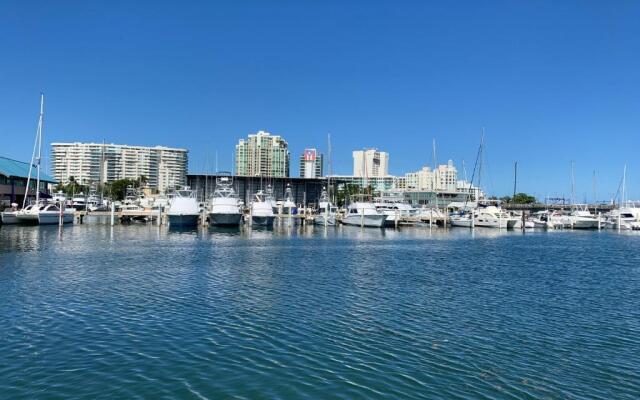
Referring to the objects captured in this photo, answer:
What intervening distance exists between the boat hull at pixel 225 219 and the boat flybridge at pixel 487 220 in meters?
53.6

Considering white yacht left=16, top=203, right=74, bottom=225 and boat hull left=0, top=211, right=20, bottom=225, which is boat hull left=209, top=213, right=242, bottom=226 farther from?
boat hull left=0, top=211, right=20, bottom=225

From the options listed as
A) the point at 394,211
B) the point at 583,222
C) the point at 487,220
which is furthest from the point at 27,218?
the point at 583,222

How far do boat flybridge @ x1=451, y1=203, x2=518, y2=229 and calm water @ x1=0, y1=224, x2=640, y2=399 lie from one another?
7935 centimetres

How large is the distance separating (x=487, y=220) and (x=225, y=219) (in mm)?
62311

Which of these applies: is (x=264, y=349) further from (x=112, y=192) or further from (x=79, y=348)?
(x=112, y=192)

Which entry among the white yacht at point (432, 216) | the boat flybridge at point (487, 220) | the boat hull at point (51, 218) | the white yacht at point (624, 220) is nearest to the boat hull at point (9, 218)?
the boat hull at point (51, 218)

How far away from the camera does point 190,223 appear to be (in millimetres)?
97875

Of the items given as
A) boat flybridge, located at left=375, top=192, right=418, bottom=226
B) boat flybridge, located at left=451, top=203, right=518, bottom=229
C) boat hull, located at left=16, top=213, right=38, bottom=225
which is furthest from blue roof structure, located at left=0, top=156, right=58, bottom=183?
boat flybridge, located at left=451, top=203, right=518, bottom=229

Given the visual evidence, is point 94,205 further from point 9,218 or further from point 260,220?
point 260,220

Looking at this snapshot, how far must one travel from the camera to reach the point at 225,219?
98312 mm

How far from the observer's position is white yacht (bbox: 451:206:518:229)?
11919cm

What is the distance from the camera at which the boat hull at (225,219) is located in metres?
97.8

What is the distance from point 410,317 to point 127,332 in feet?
40.2

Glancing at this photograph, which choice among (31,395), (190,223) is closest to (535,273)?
(31,395)
